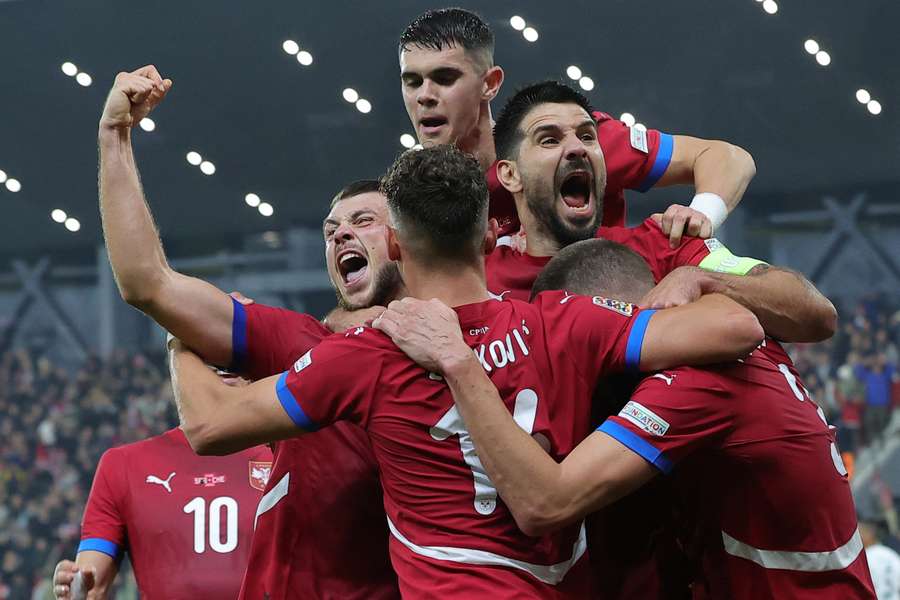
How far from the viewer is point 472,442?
235cm

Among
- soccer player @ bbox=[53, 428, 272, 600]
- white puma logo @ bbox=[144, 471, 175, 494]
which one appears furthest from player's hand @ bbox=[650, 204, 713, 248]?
white puma logo @ bbox=[144, 471, 175, 494]

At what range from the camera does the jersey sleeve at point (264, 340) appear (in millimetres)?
2715

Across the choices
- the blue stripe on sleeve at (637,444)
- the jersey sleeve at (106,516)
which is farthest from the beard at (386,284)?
the jersey sleeve at (106,516)

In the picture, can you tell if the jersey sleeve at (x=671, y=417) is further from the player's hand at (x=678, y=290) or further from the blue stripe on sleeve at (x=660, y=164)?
the blue stripe on sleeve at (x=660, y=164)

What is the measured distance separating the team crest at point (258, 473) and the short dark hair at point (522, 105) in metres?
1.43

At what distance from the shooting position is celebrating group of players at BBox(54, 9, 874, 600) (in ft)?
7.76

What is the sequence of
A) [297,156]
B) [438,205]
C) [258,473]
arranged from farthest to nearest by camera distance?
[297,156] → [258,473] → [438,205]

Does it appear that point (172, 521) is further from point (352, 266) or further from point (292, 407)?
point (292, 407)

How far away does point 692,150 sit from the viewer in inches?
150

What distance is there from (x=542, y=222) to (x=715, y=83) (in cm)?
871

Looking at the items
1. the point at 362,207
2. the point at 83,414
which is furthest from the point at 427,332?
the point at 83,414

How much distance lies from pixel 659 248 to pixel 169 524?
2027 millimetres

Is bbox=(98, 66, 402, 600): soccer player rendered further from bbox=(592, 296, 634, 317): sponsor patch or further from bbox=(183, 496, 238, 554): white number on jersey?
bbox=(183, 496, 238, 554): white number on jersey

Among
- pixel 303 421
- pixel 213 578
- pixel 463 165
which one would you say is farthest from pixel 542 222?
pixel 213 578
